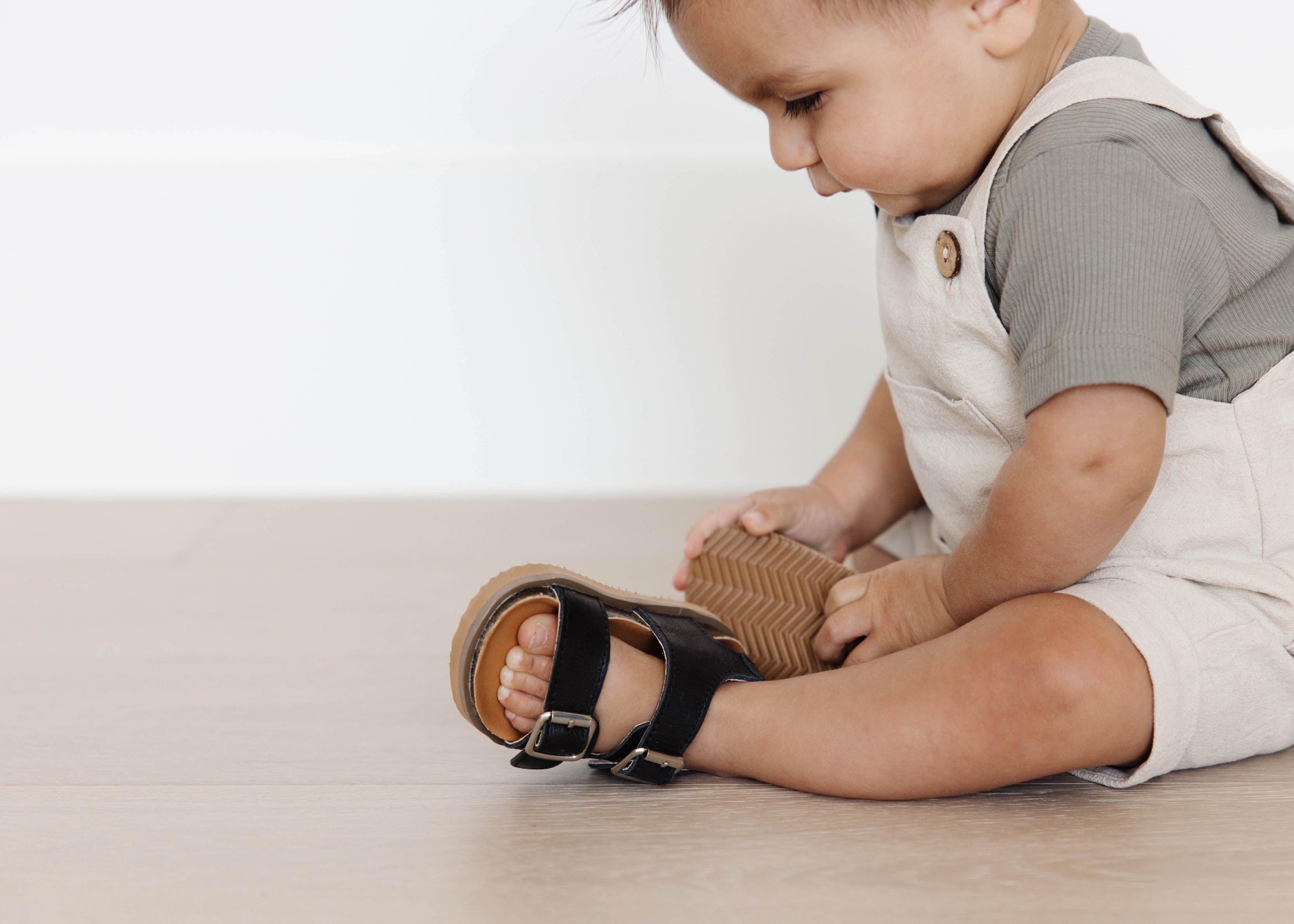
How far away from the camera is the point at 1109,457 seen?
64 centimetres

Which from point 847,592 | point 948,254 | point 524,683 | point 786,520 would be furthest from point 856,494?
point 524,683

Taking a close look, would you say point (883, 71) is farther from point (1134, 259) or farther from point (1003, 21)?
point (1134, 259)

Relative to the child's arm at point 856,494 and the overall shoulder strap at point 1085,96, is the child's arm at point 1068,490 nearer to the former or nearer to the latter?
the overall shoulder strap at point 1085,96

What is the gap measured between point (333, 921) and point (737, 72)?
0.51 metres

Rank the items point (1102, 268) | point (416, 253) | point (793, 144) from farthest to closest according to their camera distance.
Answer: point (416, 253), point (793, 144), point (1102, 268)

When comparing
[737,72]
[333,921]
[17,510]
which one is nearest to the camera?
[333,921]

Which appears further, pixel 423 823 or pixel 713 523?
pixel 713 523

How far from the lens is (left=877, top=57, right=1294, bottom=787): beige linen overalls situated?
0.69m

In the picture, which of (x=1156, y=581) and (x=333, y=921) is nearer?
(x=333, y=921)

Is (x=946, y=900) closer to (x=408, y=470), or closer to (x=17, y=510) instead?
(x=408, y=470)

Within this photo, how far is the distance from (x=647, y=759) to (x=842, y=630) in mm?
172

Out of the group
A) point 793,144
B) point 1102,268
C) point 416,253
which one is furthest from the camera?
point 416,253

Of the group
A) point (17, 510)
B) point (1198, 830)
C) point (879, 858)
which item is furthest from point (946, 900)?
point (17, 510)

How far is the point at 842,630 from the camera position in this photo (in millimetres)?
797
